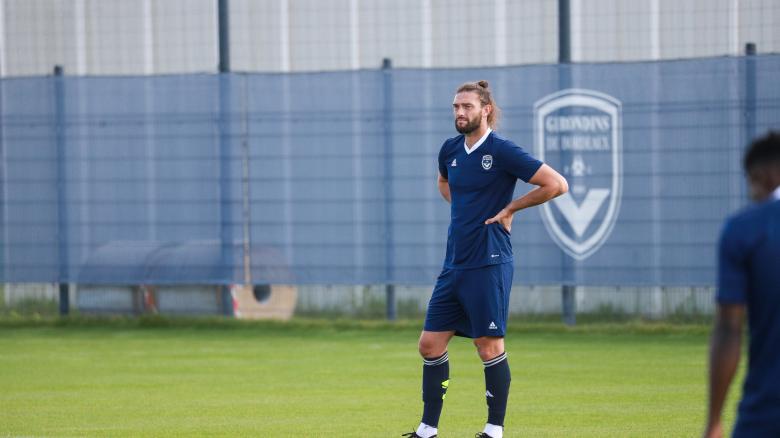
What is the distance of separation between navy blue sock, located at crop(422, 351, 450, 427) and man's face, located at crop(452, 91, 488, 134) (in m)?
1.44

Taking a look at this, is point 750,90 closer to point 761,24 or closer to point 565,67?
point 761,24

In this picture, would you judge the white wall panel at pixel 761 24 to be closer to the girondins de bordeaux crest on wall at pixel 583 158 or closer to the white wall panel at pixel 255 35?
the girondins de bordeaux crest on wall at pixel 583 158

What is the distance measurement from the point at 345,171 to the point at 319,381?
532 centimetres

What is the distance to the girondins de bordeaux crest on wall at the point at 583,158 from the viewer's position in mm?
15430

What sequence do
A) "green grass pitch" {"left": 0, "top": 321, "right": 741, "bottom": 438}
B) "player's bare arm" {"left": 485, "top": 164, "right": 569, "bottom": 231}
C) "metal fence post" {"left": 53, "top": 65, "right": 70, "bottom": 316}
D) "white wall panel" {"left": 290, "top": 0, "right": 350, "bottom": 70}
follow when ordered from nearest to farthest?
1. "player's bare arm" {"left": 485, "top": 164, "right": 569, "bottom": 231}
2. "green grass pitch" {"left": 0, "top": 321, "right": 741, "bottom": 438}
3. "white wall panel" {"left": 290, "top": 0, "right": 350, "bottom": 70}
4. "metal fence post" {"left": 53, "top": 65, "right": 70, "bottom": 316}

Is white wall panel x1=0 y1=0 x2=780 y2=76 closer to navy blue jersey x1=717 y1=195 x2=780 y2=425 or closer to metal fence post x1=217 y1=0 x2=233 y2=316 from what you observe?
metal fence post x1=217 y1=0 x2=233 y2=316

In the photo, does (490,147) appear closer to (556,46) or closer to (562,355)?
(562,355)

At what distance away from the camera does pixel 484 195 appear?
7863 mm

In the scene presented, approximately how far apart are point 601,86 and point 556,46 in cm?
77

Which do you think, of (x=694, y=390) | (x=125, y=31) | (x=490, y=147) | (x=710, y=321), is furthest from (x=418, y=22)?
(x=490, y=147)

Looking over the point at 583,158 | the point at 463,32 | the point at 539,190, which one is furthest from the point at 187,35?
the point at 539,190

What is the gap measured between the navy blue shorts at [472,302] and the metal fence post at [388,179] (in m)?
8.18

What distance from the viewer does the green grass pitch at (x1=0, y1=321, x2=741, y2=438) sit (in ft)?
29.0

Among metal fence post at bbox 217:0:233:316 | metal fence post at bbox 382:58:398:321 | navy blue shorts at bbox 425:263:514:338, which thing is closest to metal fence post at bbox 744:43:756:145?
metal fence post at bbox 382:58:398:321
